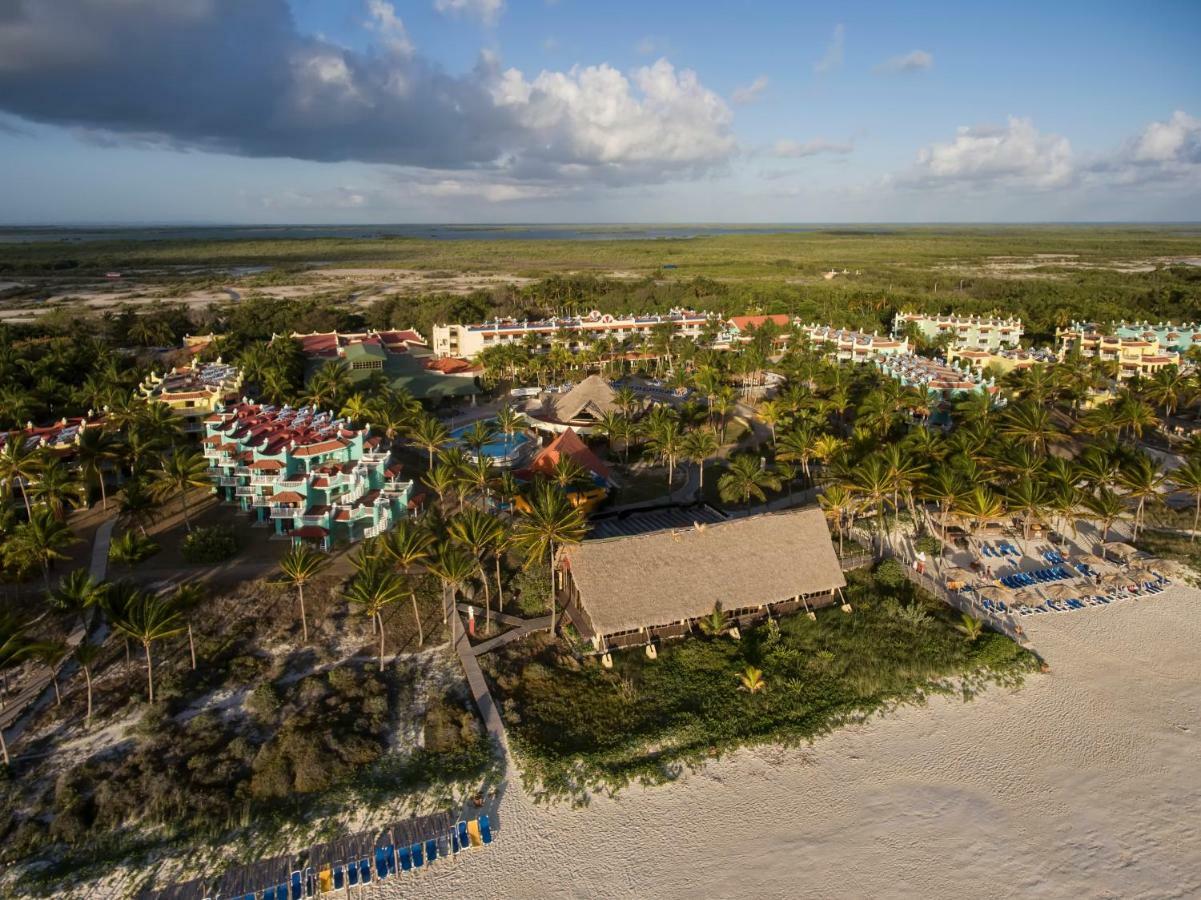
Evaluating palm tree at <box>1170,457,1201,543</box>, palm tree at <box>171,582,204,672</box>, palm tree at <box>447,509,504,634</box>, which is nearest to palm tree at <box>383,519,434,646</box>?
palm tree at <box>447,509,504,634</box>

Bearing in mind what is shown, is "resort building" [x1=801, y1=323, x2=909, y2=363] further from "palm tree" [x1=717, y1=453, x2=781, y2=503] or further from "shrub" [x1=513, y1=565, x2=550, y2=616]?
"shrub" [x1=513, y1=565, x2=550, y2=616]

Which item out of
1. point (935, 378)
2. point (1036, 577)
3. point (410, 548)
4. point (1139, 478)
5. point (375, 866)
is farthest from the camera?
point (935, 378)

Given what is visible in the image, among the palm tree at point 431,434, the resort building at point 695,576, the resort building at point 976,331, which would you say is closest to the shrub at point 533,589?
the resort building at point 695,576

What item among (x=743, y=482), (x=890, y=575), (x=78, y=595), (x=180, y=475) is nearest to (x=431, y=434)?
(x=180, y=475)

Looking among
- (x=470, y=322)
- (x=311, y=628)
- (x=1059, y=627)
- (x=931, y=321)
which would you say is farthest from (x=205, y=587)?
(x=931, y=321)

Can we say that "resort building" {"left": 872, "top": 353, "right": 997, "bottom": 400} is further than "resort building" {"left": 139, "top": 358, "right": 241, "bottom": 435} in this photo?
Yes

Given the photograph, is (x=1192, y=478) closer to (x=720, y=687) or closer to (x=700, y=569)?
(x=700, y=569)

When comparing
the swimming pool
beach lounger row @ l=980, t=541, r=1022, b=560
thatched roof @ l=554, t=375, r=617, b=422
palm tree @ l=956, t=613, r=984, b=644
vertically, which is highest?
thatched roof @ l=554, t=375, r=617, b=422

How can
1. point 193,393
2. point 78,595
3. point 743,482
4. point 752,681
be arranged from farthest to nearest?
point 193,393, point 743,482, point 78,595, point 752,681

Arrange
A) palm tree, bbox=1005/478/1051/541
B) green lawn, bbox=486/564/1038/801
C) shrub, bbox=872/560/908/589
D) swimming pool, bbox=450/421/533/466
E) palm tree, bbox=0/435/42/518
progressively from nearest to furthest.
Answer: green lawn, bbox=486/564/1038/801 → shrub, bbox=872/560/908/589 → palm tree, bbox=1005/478/1051/541 → palm tree, bbox=0/435/42/518 → swimming pool, bbox=450/421/533/466
